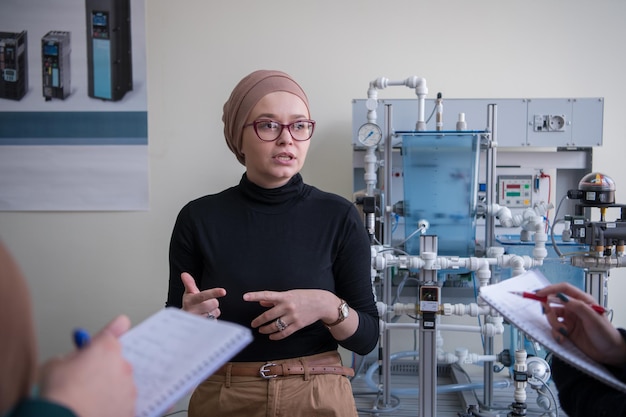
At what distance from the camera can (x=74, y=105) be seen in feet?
9.25

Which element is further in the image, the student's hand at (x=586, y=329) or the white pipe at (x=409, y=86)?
the white pipe at (x=409, y=86)

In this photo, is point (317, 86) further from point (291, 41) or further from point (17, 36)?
point (17, 36)

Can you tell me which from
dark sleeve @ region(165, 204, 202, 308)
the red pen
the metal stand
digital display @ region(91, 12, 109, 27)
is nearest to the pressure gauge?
the metal stand

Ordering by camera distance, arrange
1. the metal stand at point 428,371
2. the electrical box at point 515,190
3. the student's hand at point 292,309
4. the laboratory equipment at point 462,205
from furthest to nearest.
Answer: the electrical box at point 515,190, the laboratory equipment at point 462,205, the metal stand at point 428,371, the student's hand at point 292,309

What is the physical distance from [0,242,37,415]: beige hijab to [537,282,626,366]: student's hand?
2.38 feet

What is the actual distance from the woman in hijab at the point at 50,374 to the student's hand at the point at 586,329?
25.4 inches

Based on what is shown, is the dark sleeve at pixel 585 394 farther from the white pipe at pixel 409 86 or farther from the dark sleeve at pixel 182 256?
the white pipe at pixel 409 86

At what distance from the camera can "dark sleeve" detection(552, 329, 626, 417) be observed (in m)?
0.72

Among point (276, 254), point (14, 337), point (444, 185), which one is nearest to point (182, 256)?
point (276, 254)

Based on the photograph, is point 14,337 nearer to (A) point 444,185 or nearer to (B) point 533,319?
(B) point 533,319

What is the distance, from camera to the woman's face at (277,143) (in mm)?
1140

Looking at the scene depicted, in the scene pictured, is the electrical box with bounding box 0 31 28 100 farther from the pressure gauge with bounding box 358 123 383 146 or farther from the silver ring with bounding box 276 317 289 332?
the silver ring with bounding box 276 317 289 332

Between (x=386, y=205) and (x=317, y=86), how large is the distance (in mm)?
870

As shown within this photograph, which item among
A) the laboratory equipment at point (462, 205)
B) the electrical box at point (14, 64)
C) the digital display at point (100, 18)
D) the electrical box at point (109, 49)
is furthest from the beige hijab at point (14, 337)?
the electrical box at point (14, 64)
